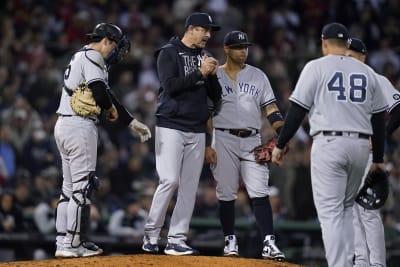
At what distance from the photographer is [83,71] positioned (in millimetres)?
8625

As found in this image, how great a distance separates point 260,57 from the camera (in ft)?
51.1

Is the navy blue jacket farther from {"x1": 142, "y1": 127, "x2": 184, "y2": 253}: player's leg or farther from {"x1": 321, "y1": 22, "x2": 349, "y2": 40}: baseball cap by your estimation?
{"x1": 321, "y1": 22, "x2": 349, "y2": 40}: baseball cap

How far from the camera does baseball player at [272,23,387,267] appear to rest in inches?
301

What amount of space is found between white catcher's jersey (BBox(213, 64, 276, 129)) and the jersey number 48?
148cm

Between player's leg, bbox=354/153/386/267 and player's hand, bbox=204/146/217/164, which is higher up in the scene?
player's hand, bbox=204/146/217/164

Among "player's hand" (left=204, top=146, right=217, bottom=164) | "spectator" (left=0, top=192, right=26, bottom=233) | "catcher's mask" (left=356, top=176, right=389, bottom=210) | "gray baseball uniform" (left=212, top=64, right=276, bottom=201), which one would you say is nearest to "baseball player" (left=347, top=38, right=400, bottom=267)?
"catcher's mask" (left=356, top=176, right=389, bottom=210)

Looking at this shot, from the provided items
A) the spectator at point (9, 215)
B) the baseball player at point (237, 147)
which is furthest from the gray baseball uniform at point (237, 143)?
the spectator at point (9, 215)

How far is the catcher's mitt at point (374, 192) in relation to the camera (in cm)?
835

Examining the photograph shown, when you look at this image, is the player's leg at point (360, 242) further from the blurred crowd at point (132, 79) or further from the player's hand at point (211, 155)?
the blurred crowd at point (132, 79)

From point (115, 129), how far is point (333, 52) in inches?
306

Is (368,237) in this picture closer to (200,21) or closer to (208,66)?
(208,66)

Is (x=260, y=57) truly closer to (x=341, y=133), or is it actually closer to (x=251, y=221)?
(x=251, y=221)

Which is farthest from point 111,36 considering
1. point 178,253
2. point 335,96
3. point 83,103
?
point 335,96

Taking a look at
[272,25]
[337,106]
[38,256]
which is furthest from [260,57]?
[337,106]
